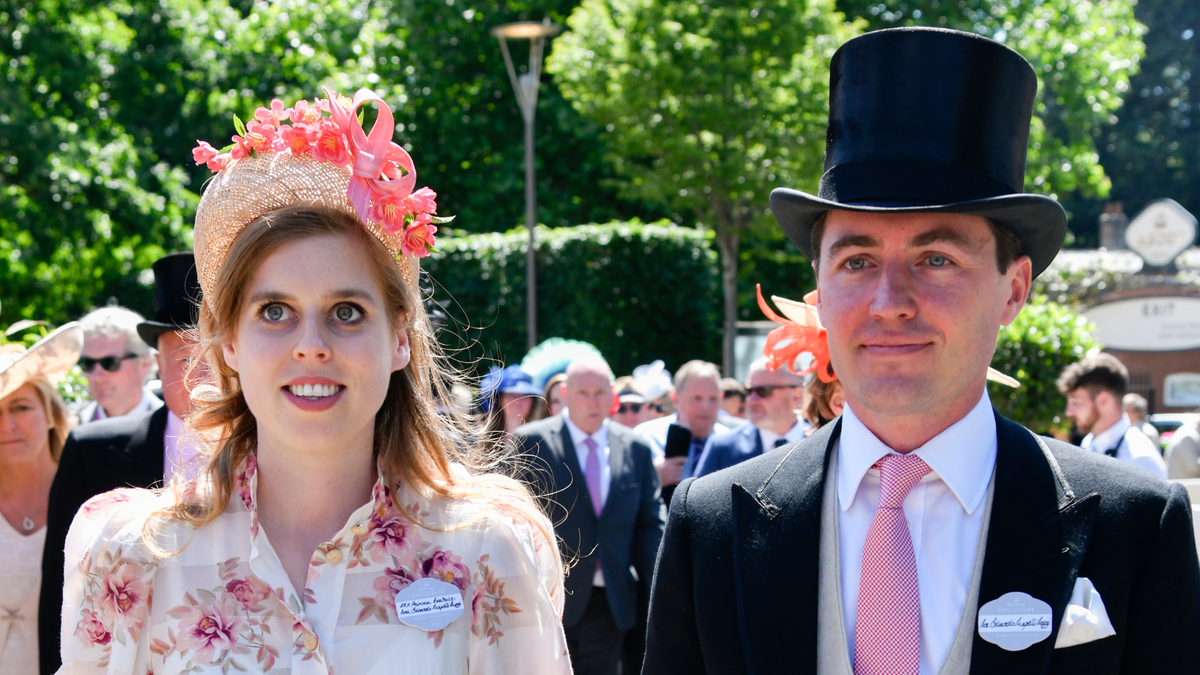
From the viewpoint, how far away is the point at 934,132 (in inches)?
77.2

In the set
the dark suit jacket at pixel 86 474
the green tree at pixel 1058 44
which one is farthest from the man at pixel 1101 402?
the green tree at pixel 1058 44

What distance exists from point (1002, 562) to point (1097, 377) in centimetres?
547

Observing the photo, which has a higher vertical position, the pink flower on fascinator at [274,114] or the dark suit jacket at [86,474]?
the pink flower on fascinator at [274,114]

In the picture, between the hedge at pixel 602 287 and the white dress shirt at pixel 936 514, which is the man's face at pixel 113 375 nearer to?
the white dress shirt at pixel 936 514

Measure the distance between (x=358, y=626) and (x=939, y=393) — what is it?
1184 millimetres

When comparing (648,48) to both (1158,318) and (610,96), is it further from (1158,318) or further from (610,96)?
(1158,318)

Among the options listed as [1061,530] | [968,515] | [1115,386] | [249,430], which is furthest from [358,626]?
[1115,386]

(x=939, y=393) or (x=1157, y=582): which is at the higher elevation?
(x=939, y=393)

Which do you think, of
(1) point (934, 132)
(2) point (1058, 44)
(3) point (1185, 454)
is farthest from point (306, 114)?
(2) point (1058, 44)

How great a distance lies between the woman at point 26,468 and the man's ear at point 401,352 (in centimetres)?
227

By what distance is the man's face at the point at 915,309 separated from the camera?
1.89m

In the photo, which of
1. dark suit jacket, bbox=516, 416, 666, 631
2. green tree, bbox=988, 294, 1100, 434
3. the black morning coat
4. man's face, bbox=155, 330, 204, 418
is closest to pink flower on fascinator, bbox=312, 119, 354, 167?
the black morning coat

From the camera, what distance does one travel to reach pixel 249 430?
241 centimetres

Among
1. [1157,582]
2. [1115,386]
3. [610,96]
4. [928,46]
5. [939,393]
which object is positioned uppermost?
[610,96]
